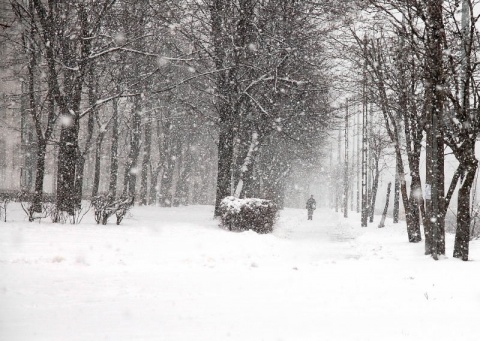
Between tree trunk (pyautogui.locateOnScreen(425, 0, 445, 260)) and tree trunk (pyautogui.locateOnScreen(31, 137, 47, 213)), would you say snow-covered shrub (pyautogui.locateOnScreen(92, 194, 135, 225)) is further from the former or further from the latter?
tree trunk (pyautogui.locateOnScreen(425, 0, 445, 260))

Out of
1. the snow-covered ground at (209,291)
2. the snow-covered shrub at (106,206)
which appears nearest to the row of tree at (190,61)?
the snow-covered shrub at (106,206)

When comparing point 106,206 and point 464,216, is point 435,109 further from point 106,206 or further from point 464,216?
point 106,206

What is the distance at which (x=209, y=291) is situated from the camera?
6.66 meters

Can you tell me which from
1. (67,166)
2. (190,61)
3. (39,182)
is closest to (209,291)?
(67,166)

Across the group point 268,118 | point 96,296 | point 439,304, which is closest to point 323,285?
point 439,304

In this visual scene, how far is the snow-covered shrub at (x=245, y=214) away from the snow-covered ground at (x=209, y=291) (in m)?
2.79

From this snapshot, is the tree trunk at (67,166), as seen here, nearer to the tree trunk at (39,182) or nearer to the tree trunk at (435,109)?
the tree trunk at (39,182)

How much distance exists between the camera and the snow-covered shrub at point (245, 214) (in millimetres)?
14633

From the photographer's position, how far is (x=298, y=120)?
69.3ft

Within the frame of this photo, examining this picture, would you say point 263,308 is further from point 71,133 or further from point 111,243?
point 71,133

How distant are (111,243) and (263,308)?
5519mm

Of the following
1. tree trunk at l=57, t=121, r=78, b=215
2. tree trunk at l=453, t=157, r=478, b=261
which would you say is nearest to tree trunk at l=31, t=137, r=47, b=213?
tree trunk at l=57, t=121, r=78, b=215

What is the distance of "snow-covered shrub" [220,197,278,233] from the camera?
14.6 meters

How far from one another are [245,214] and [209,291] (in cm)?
809
